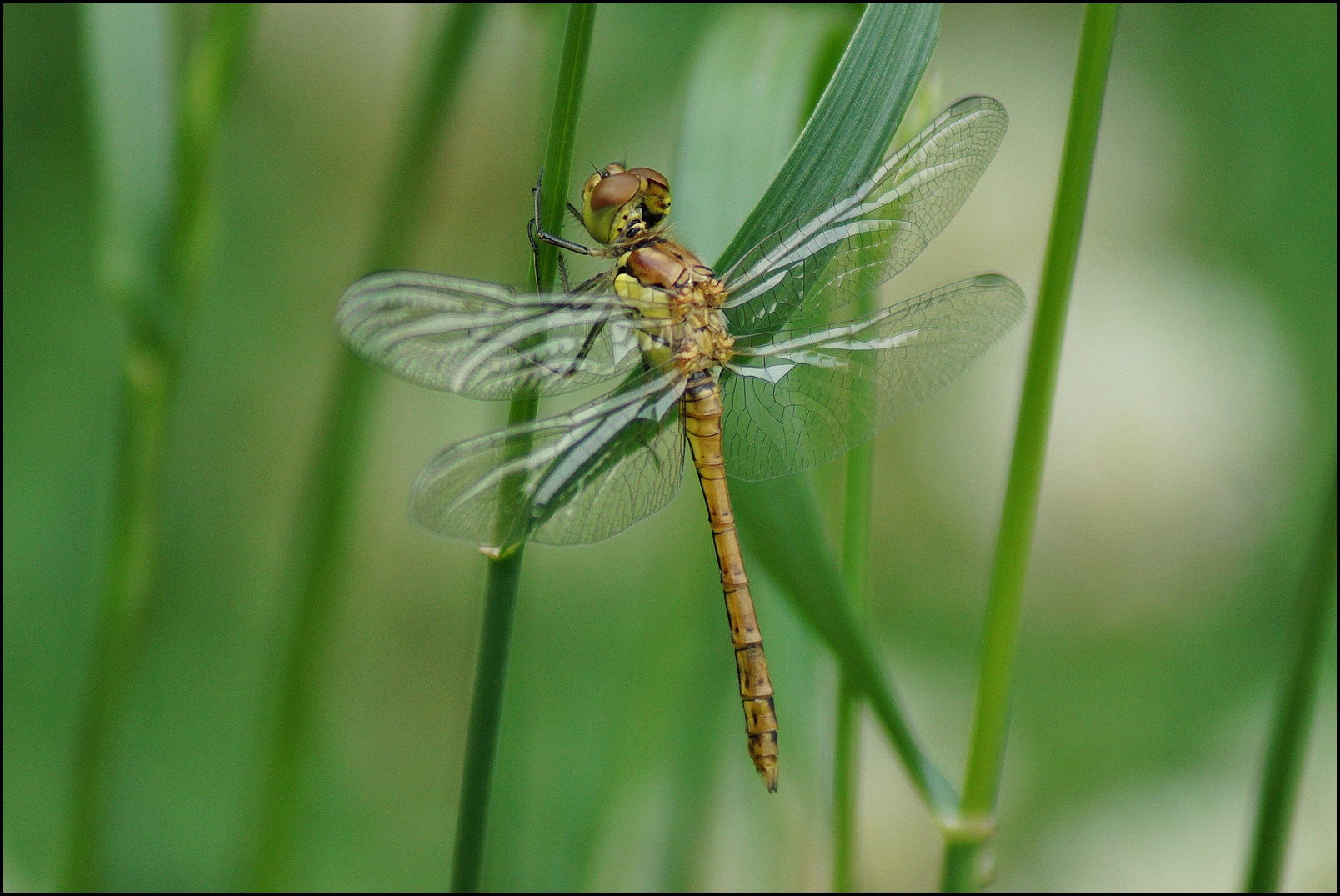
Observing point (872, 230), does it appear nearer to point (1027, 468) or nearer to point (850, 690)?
point (1027, 468)

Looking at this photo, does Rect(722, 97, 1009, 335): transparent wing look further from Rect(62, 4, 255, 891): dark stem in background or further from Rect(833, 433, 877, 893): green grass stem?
Rect(62, 4, 255, 891): dark stem in background

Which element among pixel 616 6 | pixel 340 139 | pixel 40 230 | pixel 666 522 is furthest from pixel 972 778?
pixel 40 230

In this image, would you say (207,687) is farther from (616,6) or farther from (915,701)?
(616,6)

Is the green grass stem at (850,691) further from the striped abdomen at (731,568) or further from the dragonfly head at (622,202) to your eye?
the dragonfly head at (622,202)

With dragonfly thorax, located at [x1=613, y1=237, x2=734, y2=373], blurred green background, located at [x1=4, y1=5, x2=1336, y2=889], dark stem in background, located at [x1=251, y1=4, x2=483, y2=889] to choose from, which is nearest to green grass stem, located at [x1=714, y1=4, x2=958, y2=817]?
dragonfly thorax, located at [x1=613, y1=237, x2=734, y2=373]

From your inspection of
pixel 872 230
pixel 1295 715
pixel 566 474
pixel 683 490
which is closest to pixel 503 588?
pixel 566 474

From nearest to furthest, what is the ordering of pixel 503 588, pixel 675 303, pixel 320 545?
pixel 503 588 → pixel 675 303 → pixel 320 545
